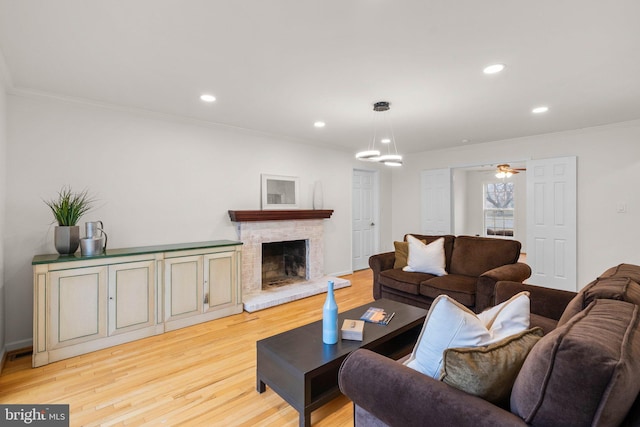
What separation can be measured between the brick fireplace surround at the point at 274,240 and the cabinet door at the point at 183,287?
67cm

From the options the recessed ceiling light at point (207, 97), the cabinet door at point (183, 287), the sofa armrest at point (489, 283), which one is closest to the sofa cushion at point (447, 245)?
the sofa armrest at point (489, 283)

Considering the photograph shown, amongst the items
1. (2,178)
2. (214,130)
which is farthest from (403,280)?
(2,178)

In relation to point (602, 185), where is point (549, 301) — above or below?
below

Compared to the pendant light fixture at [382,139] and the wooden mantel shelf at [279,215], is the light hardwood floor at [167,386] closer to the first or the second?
the wooden mantel shelf at [279,215]

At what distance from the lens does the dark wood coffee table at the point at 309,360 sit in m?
1.76

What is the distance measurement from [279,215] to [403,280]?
199 cm

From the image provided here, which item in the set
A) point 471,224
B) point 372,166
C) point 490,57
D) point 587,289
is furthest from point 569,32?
point 471,224

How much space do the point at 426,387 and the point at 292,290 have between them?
3.43 metres

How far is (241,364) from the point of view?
2.55 m

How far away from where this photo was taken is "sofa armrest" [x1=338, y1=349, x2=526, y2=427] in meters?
0.98

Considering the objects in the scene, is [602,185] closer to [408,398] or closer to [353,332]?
[353,332]

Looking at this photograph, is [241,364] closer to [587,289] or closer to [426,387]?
[426,387]

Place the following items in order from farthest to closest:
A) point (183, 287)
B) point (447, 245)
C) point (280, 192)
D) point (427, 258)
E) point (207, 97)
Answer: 1. point (280, 192)
2. point (447, 245)
3. point (427, 258)
4. point (183, 287)
5. point (207, 97)

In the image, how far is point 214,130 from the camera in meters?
4.08
